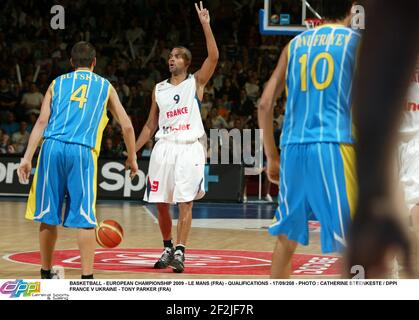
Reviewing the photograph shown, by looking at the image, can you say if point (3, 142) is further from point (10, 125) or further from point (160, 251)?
point (160, 251)

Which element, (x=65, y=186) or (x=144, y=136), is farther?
(x=144, y=136)

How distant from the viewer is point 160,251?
7852mm

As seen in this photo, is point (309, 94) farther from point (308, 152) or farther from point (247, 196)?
point (247, 196)

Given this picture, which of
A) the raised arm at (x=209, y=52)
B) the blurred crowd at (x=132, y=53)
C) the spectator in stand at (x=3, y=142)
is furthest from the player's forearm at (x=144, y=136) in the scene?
the spectator in stand at (x=3, y=142)

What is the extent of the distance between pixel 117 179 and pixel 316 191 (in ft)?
39.4

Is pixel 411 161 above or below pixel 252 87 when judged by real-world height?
below

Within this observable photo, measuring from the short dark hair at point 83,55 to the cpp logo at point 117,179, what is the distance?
9622 mm

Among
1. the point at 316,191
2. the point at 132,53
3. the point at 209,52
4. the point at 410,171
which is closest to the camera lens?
the point at 316,191

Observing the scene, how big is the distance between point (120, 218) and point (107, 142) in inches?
164

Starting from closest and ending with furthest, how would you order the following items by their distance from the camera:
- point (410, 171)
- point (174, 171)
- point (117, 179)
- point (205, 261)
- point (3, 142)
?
point (410, 171), point (174, 171), point (205, 261), point (117, 179), point (3, 142)

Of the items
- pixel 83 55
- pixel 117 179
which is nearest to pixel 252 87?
pixel 117 179

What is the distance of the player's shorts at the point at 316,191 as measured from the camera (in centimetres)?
305

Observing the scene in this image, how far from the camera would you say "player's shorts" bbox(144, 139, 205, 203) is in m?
6.64

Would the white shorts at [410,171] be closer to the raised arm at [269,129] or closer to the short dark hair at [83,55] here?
the raised arm at [269,129]
